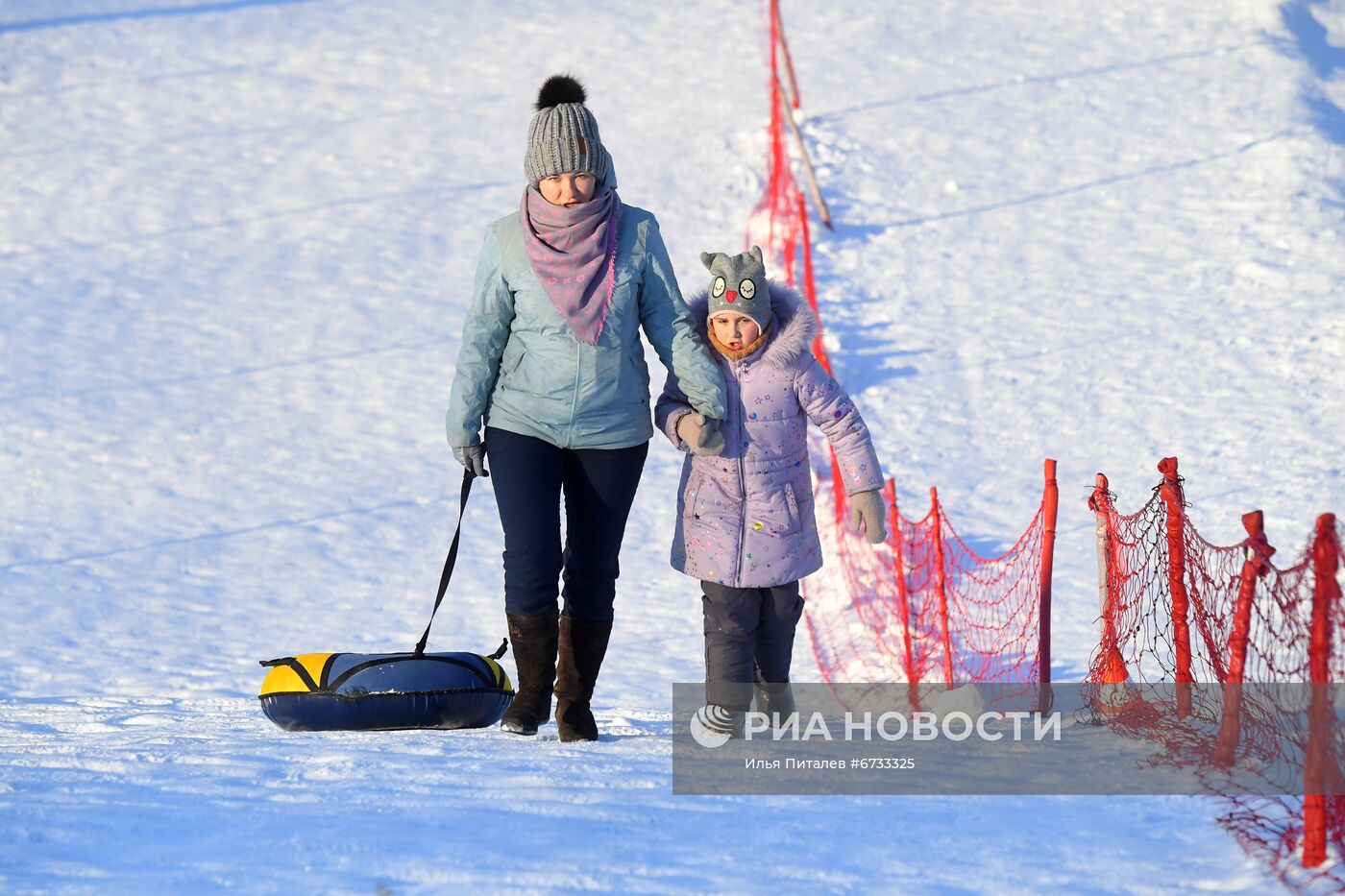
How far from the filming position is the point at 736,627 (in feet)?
14.8

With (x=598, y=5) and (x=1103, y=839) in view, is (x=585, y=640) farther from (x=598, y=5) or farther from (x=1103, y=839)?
(x=598, y=5)

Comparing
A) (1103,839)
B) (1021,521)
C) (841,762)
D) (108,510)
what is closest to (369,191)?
(108,510)

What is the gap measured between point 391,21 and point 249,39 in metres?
1.69

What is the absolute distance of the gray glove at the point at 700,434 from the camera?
4.27 m

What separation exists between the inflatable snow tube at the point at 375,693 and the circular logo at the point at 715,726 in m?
0.69

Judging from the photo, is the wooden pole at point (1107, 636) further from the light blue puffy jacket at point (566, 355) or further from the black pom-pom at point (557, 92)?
the black pom-pom at point (557, 92)

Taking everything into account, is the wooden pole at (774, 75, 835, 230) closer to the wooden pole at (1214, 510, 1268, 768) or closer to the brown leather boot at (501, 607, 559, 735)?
the brown leather boot at (501, 607, 559, 735)

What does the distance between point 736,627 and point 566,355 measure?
39.8 inches

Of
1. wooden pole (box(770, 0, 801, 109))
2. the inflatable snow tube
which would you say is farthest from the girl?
wooden pole (box(770, 0, 801, 109))

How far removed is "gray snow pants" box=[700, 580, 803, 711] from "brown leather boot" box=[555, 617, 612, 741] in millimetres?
338

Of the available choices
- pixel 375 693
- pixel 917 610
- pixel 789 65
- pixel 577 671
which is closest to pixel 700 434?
pixel 577 671

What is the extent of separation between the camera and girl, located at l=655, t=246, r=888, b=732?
4.38 meters

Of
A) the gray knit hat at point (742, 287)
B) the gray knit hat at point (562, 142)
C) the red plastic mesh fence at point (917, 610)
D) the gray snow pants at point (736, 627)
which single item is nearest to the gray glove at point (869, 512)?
the gray snow pants at point (736, 627)

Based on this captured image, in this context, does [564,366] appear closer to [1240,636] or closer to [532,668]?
[532,668]
